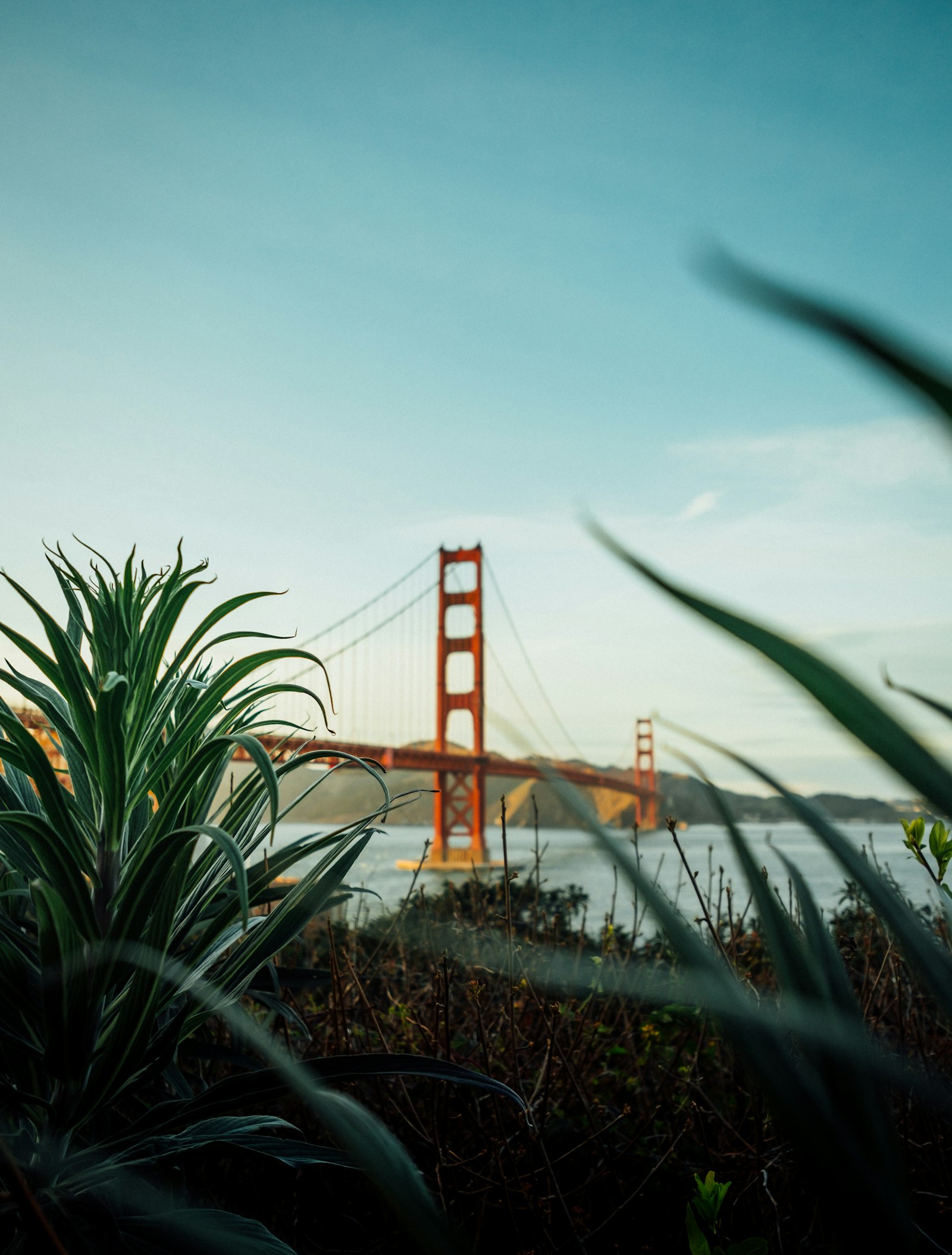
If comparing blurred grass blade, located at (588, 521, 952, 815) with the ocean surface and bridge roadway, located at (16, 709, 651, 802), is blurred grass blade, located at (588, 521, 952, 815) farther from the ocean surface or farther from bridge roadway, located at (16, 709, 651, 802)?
bridge roadway, located at (16, 709, 651, 802)

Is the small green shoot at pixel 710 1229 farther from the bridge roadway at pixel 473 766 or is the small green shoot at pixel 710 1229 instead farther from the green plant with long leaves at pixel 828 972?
the bridge roadway at pixel 473 766

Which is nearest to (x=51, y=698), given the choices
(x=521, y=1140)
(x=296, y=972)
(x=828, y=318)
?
(x=296, y=972)

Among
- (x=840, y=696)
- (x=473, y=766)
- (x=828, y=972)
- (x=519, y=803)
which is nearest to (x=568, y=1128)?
(x=828, y=972)

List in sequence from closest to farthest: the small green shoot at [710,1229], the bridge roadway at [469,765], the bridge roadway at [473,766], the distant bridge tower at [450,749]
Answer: the small green shoot at [710,1229] < the bridge roadway at [469,765] < the bridge roadway at [473,766] < the distant bridge tower at [450,749]

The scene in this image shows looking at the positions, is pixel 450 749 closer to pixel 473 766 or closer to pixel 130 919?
pixel 473 766

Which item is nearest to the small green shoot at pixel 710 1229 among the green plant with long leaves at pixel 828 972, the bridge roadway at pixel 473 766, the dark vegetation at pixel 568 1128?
the dark vegetation at pixel 568 1128

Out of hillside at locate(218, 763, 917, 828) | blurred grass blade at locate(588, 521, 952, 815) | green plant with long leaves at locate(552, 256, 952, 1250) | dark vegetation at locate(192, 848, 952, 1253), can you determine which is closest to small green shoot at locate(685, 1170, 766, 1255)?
dark vegetation at locate(192, 848, 952, 1253)
